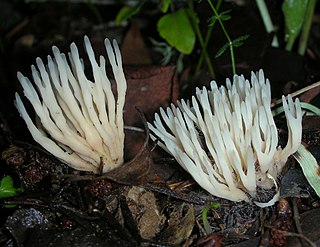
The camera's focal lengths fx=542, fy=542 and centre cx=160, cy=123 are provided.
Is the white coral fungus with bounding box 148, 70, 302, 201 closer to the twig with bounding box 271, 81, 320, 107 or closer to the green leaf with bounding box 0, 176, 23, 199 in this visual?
the twig with bounding box 271, 81, 320, 107

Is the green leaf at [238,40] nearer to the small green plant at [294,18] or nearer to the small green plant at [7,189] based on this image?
the small green plant at [294,18]

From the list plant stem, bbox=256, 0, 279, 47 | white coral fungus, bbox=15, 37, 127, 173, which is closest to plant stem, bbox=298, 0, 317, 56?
plant stem, bbox=256, 0, 279, 47

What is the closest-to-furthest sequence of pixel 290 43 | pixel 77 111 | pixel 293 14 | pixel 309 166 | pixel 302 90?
pixel 77 111, pixel 309 166, pixel 302 90, pixel 293 14, pixel 290 43

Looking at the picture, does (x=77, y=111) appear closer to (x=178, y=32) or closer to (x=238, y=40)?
(x=238, y=40)

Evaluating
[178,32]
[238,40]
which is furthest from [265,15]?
[238,40]

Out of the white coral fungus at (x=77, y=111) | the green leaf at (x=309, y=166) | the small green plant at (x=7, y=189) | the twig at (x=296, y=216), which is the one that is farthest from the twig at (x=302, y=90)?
the small green plant at (x=7, y=189)
